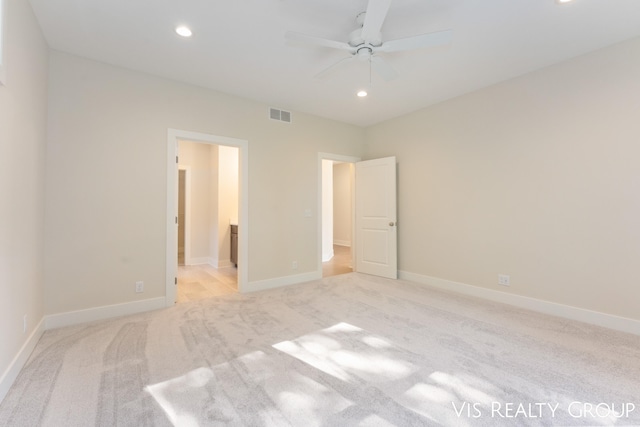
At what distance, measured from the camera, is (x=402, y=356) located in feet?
7.21

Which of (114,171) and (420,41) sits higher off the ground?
(420,41)

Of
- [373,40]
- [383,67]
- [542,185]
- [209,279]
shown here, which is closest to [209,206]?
[209,279]

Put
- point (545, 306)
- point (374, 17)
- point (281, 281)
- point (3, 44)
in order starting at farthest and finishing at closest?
point (281, 281) < point (545, 306) < point (374, 17) < point (3, 44)

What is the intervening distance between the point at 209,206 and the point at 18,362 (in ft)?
15.1

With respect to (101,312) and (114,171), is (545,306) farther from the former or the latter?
(114,171)

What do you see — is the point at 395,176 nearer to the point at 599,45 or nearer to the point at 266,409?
the point at 599,45

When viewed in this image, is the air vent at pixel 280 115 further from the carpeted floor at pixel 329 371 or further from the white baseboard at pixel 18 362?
the white baseboard at pixel 18 362

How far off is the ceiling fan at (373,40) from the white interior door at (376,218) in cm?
244

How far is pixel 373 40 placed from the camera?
2234 millimetres

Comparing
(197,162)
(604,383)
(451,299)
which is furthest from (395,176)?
(197,162)

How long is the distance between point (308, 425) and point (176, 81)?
3.88 metres

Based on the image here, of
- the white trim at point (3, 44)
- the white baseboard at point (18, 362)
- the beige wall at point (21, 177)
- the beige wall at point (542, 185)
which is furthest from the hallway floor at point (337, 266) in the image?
the white trim at point (3, 44)

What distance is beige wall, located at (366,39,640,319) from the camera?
269 cm

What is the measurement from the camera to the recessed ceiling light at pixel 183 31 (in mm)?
2448
